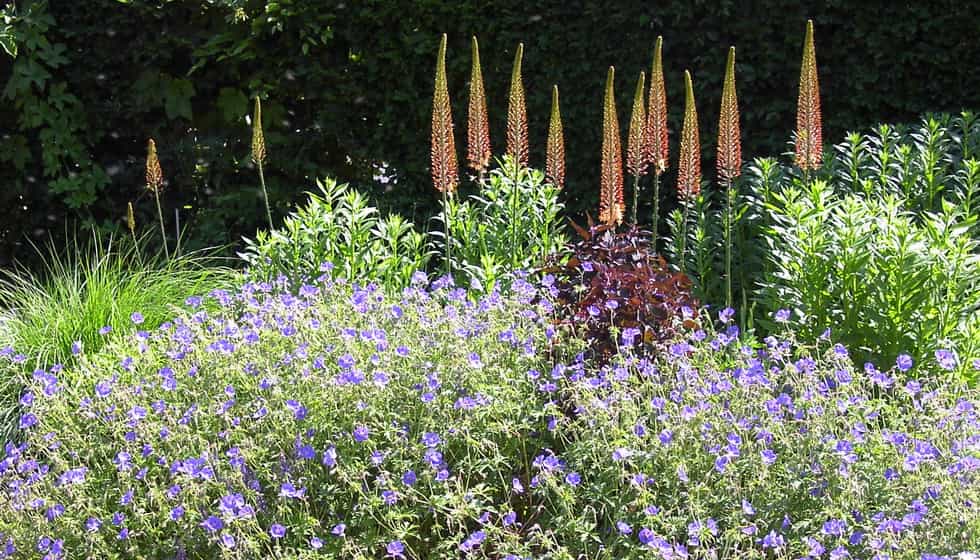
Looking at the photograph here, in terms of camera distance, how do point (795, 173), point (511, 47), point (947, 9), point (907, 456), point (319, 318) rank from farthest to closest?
point (511, 47) < point (947, 9) < point (795, 173) < point (319, 318) < point (907, 456)

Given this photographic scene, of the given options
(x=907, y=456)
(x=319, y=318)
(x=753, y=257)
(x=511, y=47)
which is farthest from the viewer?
(x=511, y=47)

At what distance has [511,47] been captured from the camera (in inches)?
271

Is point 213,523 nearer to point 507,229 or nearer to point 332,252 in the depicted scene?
point 332,252

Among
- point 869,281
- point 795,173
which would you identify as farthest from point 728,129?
point 795,173

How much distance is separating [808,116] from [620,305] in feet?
4.56

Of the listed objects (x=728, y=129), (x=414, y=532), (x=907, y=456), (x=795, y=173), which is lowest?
(x=414, y=532)

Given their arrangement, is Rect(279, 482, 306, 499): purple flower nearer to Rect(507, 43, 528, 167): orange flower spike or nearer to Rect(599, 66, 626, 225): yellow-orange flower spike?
Rect(599, 66, 626, 225): yellow-orange flower spike

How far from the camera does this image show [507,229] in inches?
215

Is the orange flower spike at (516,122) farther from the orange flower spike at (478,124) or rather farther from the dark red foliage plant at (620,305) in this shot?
the dark red foliage plant at (620,305)

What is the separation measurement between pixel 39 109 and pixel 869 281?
18.5 ft

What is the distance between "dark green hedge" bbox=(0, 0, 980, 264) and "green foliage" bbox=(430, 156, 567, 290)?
4.40ft

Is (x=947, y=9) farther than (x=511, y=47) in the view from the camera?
No

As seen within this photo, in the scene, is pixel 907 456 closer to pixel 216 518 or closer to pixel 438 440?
pixel 438 440

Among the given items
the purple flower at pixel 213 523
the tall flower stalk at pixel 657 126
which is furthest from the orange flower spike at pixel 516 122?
the purple flower at pixel 213 523
